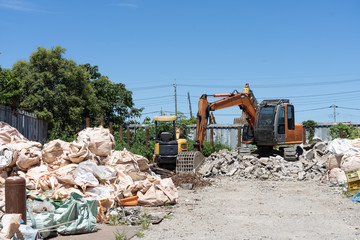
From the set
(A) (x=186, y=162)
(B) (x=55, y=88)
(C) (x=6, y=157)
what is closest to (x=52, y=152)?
(C) (x=6, y=157)

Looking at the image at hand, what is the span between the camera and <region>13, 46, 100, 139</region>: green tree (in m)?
18.3

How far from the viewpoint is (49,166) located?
9508 mm

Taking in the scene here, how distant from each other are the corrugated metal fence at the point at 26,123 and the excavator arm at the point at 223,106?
5791 mm

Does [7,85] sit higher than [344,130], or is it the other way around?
[7,85]

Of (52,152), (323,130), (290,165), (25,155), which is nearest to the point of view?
(25,155)

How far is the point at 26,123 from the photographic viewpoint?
46.0ft

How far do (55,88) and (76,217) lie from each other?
13154 mm

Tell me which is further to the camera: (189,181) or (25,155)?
(189,181)

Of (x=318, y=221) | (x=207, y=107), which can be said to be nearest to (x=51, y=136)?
(x=207, y=107)

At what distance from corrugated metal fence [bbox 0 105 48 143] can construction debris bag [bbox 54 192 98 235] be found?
624 centimetres

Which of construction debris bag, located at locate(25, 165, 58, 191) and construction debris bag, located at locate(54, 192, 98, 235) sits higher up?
construction debris bag, located at locate(25, 165, 58, 191)

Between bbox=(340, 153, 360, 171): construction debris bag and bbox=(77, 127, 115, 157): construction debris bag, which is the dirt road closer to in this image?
bbox=(340, 153, 360, 171): construction debris bag

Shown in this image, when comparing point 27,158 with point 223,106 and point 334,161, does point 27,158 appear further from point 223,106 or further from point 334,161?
point 334,161

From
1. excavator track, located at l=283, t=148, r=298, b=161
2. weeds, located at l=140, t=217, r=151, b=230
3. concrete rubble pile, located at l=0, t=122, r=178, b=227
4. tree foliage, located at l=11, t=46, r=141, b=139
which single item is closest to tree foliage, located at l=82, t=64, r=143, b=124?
tree foliage, located at l=11, t=46, r=141, b=139
